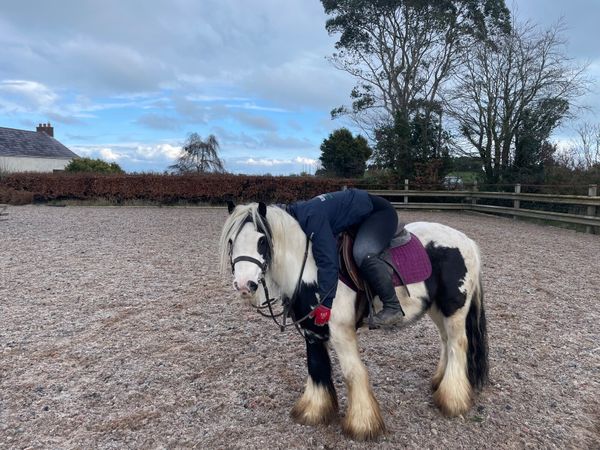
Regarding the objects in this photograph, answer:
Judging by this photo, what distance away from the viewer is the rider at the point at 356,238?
2729 millimetres

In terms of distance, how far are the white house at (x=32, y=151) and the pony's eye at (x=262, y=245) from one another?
43.7 m

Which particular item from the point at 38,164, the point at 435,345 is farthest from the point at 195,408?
the point at 38,164

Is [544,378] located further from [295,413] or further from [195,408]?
[195,408]

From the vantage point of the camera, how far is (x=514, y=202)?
53.3ft

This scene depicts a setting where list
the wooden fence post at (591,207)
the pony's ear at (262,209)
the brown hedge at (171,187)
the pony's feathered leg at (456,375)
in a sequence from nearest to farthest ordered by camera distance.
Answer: the pony's ear at (262,209) → the pony's feathered leg at (456,375) → the wooden fence post at (591,207) → the brown hedge at (171,187)

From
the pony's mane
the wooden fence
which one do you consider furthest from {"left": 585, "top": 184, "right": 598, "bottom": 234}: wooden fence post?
the pony's mane

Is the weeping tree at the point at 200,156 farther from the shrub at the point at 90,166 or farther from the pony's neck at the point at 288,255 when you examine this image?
the pony's neck at the point at 288,255

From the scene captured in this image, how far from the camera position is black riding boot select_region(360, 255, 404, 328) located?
2844mm

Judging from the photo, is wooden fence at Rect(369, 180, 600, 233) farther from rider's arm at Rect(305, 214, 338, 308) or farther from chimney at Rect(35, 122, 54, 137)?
chimney at Rect(35, 122, 54, 137)

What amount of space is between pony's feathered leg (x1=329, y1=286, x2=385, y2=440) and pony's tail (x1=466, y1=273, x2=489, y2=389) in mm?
926

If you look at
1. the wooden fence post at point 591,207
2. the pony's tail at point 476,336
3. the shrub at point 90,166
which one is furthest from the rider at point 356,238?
the shrub at point 90,166

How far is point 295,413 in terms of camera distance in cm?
315

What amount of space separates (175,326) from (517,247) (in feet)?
27.9

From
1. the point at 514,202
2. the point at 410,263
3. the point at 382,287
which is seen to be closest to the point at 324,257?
the point at 382,287
